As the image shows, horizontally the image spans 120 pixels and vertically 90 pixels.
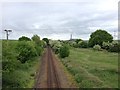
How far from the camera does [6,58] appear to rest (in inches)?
1065

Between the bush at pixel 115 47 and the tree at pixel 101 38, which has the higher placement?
the tree at pixel 101 38

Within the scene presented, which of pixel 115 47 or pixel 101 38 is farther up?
pixel 101 38

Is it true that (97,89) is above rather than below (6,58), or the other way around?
below

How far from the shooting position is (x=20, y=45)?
2100 inches

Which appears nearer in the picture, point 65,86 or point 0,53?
point 0,53

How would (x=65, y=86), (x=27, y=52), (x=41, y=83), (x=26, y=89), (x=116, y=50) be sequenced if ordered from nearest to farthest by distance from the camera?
(x=26, y=89) → (x=65, y=86) → (x=41, y=83) → (x=27, y=52) → (x=116, y=50)

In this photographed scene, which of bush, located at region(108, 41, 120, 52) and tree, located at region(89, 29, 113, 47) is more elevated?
tree, located at region(89, 29, 113, 47)

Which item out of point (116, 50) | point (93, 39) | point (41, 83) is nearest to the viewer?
point (41, 83)

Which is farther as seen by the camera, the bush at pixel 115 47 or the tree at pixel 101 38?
the tree at pixel 101 38

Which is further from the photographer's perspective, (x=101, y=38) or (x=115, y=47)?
(x=101, y=38)

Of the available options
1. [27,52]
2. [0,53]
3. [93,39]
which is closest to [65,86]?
[0,53]

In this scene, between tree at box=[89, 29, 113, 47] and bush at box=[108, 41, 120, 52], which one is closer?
bush at box=[108, 41, 120, 52]

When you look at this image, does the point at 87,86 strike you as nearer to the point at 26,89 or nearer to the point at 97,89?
the point at 97,89

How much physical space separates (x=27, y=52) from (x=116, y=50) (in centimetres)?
4936
